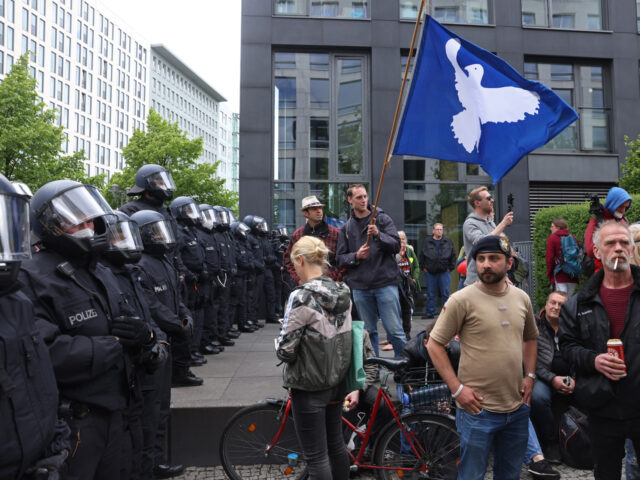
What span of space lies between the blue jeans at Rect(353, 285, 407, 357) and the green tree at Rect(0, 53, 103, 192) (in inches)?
822

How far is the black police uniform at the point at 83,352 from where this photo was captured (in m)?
2.56

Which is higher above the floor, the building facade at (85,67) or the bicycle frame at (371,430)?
the building facade at (85,67)

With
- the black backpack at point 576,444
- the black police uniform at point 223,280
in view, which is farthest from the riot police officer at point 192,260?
the black backpack at point 576,444

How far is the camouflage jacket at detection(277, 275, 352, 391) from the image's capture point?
3.19 m

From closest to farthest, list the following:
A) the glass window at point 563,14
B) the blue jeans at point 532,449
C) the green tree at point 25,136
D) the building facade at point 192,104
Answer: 1. the blue jeans at point 532,449
2. the glass window at point 563,14
3. the green tree at point 25,136
4. the building facade at point 192,104

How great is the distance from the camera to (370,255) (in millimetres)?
5477

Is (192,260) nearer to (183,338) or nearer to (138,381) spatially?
(183,338)

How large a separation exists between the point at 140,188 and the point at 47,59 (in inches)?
2924

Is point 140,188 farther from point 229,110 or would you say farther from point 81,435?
point 229,110

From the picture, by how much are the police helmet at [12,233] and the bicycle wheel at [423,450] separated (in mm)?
2932

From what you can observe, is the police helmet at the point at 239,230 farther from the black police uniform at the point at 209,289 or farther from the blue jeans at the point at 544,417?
the blue jeans at the point at 544,417

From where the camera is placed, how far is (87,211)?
9.34ft

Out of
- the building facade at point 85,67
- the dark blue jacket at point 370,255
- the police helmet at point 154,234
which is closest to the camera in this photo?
the police helmet at point 154,234

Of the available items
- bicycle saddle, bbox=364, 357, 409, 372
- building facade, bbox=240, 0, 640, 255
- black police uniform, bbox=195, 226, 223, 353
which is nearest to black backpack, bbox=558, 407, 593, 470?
bicycle saddle, bbox=364, 357, 409, 372
